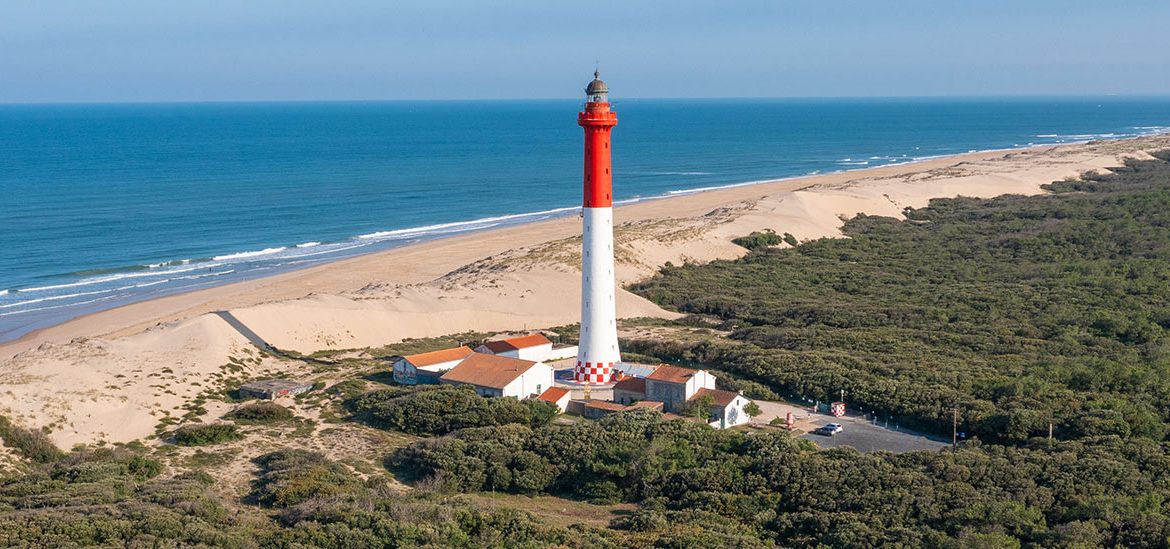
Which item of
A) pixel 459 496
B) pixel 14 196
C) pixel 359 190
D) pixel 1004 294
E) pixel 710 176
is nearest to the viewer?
pixel 459 496

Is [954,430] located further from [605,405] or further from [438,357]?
[438,357]

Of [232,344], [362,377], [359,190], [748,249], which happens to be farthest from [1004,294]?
[359,190]

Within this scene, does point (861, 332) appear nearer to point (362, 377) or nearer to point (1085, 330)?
point (1085, 330)

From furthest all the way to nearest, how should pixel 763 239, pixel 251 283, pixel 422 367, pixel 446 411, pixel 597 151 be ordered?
pixel 763 239 < pixel 251 283 < pixel 422 367 < pixel 597 151 < pixel 446 411

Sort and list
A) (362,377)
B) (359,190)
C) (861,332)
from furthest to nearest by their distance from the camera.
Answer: (359,190), (861,332), (362,377)

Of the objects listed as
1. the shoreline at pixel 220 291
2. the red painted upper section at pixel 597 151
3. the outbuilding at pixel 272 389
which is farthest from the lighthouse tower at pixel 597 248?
the shoreline at pixel 220 291

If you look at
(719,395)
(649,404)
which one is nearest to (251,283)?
(649,404)

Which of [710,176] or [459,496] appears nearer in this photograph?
[459,496]
